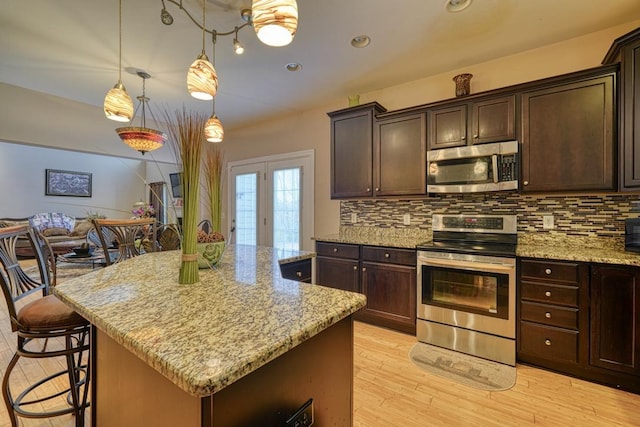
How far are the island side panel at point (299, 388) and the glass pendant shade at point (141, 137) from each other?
2685 mm

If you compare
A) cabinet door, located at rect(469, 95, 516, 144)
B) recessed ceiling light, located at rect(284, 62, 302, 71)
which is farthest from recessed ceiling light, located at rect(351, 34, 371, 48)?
cabinet door, located at rect(469, 95, 516, 144)

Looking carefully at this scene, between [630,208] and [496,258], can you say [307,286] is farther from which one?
[630,208]

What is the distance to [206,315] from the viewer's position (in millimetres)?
883

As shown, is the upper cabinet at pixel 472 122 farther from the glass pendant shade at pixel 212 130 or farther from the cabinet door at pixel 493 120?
the glass pendant shade at pixel 212 130

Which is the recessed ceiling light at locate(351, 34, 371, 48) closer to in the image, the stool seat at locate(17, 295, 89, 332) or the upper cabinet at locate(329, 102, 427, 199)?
the upper cabinet at locate(329, 102, 427, 199)

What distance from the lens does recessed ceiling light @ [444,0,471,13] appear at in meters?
1.99

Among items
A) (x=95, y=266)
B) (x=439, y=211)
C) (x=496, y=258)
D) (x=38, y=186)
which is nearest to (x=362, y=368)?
(x=496, y=258)

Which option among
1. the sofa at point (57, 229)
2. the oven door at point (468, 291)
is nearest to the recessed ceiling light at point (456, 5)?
the oven door at point (468, 291)

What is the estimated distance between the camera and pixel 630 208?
7.34ft

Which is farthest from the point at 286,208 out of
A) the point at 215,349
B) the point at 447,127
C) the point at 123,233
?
the point at 215,349

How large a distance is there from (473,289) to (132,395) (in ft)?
7.84

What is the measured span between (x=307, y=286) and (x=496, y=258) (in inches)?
69.7

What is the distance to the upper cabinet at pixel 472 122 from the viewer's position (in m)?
2.46

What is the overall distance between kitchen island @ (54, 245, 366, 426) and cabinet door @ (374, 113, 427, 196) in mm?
2060
